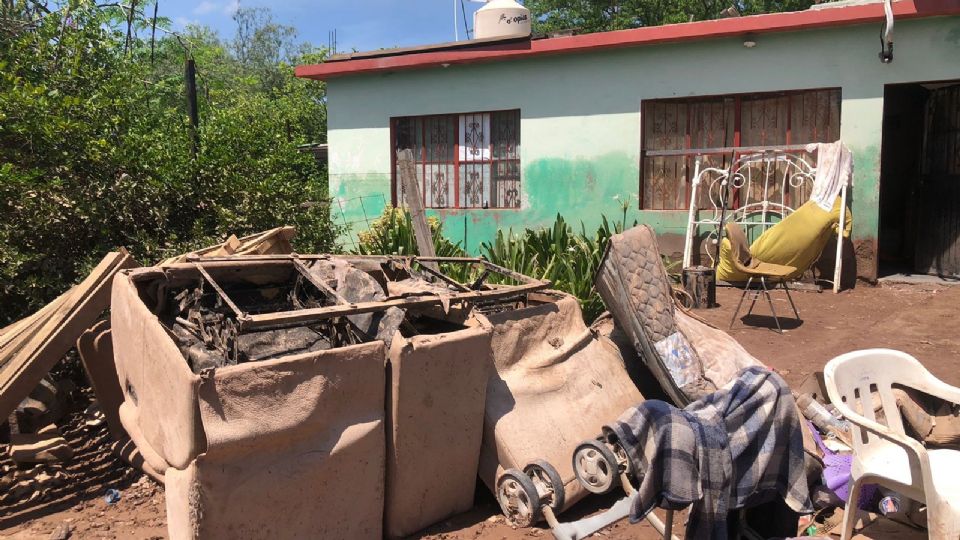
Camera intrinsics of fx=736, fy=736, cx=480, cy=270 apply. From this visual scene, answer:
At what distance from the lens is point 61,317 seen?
4230 mm

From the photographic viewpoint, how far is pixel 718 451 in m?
2.28

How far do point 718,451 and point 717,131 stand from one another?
7406 mm

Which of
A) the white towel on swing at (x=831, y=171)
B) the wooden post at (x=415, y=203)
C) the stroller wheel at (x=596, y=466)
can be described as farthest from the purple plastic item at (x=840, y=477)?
the white towel on swing at (x=831, y=171)

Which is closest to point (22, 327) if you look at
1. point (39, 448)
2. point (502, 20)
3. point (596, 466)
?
point (39, 448)

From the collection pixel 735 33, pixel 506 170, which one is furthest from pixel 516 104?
pixel 735 33

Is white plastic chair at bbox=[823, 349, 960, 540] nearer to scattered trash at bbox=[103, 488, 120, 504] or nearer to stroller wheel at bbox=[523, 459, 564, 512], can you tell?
stroller wheel at bbox=[523, 459, 564, 512]

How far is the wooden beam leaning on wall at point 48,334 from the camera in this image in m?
3.97

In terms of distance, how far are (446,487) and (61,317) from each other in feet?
8.07

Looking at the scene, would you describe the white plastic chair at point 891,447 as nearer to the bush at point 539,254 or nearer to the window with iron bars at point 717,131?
the bush at point 539,254

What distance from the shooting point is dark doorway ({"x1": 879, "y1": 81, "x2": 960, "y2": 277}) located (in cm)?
862

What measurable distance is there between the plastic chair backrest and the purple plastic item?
336mm

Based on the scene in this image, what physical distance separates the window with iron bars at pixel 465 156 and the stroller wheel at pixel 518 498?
7035 millimetres

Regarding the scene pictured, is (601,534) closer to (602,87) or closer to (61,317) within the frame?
(61,317)

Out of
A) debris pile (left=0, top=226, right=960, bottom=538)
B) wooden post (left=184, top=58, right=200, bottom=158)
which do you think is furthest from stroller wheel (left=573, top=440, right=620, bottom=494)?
wooden post (left=184, top=58, right=200, bottom=158)
